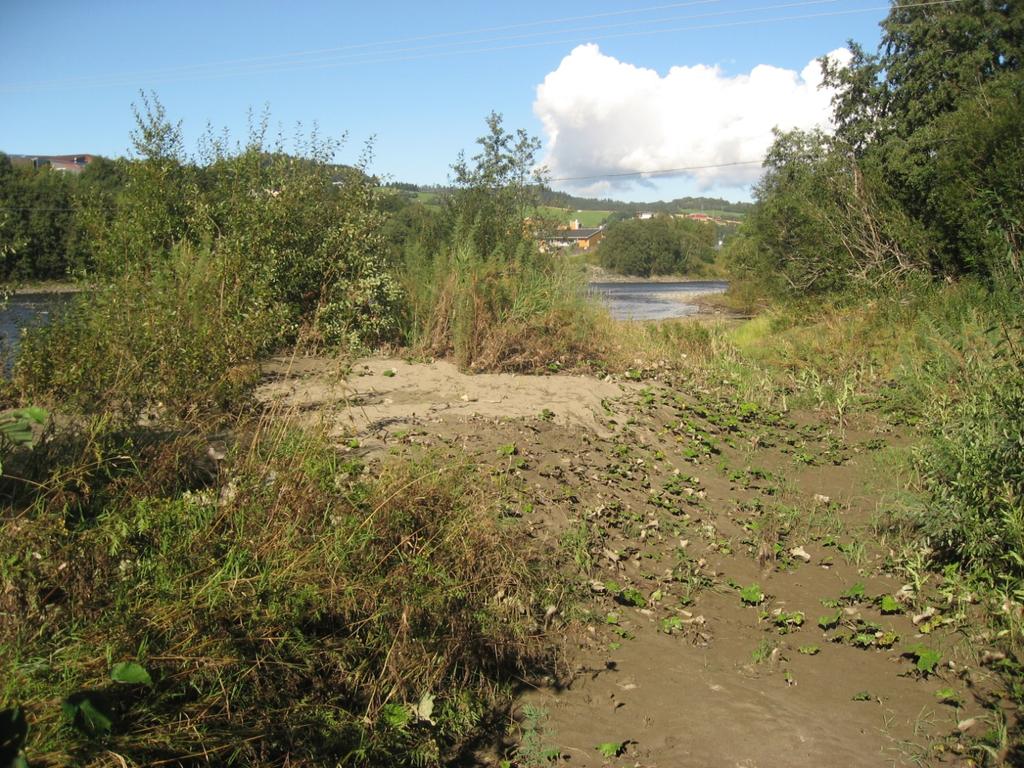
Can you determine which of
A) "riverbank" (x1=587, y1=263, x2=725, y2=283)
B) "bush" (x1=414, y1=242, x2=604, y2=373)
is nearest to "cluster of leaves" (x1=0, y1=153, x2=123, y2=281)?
"bush" (x1=414, y1=242, x2=604, y2=373)

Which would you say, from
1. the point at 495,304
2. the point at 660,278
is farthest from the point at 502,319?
the point at 660,278

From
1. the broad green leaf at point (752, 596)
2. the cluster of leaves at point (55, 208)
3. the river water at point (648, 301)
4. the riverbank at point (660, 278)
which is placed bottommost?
the broad green leaf at point (752, 596)

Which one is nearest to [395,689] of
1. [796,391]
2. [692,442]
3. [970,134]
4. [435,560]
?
[435,560]

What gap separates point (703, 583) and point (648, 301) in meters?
42.2

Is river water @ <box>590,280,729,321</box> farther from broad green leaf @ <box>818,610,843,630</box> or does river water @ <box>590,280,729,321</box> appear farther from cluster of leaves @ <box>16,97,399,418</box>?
broad green leaf @ <box>818,610,843,630</box>

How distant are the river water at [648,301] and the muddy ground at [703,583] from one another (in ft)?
20.0

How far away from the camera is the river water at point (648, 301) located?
1775 centimetres

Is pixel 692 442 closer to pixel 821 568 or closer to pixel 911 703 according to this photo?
pixel 821 568

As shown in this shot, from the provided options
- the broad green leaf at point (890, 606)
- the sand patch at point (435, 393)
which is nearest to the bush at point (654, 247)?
the sand patch at point (435, 393)

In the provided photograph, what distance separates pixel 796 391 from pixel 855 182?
11.6m

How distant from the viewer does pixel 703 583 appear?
242 inches

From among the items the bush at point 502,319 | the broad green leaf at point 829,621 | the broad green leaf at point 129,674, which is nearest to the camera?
the broad green leaf at point 129,674

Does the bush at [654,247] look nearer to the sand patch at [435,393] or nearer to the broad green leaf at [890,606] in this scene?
the sand patch at [435,393]

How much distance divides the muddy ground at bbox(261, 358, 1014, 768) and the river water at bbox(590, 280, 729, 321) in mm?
6094
